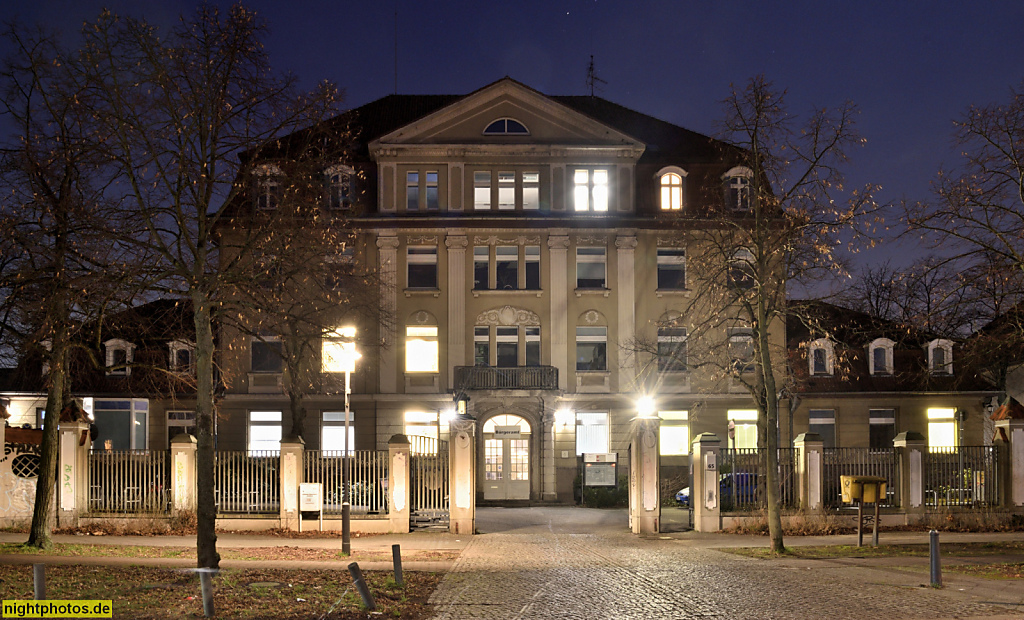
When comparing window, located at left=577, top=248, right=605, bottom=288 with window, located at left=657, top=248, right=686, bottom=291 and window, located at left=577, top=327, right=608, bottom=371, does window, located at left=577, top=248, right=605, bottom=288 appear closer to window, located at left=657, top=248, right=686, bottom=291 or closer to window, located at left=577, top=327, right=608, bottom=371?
window, located at left=577, top=327, right=608, bottom=371

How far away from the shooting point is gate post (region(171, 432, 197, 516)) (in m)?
22.2

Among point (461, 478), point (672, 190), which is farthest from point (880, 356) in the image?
point (461, 478)

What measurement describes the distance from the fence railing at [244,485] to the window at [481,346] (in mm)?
15674

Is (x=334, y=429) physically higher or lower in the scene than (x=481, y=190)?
lower

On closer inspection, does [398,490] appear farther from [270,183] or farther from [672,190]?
[672,190]

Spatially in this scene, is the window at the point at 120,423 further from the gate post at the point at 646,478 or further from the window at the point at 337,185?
the gate post at the point at 646,478

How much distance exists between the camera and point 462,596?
44.2 feet

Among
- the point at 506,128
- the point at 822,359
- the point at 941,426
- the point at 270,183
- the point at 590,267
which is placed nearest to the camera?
the point at 270,183

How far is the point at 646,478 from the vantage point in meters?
22.6

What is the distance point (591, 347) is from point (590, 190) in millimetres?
6162

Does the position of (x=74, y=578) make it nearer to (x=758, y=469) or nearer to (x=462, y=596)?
(x=462, y=596)

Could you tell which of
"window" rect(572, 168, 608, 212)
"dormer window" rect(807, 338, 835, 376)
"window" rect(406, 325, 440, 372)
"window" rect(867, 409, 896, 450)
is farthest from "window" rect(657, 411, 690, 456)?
"window" rect(406, 325, 440, 372)

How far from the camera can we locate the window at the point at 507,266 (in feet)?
125

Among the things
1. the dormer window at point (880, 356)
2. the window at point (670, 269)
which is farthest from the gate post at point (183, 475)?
the dormer window at point (880, 356)
